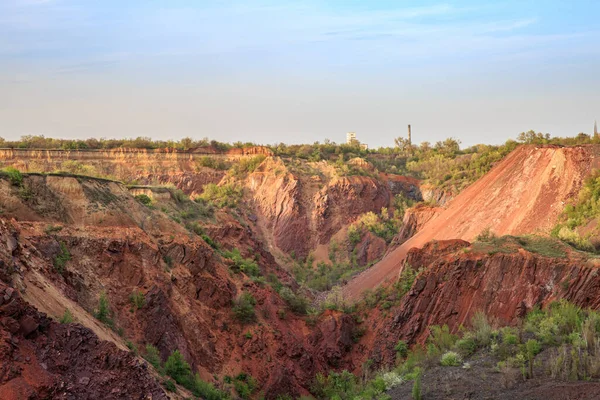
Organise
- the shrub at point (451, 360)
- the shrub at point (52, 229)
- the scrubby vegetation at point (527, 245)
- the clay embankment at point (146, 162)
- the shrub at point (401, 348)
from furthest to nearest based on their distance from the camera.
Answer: the clay embankment at point (146, 162), the shrub at point (401, 348), the scrubby vegetation at point (527, 245), the shrub at point (52, 229), the shrub at point (451, 360)

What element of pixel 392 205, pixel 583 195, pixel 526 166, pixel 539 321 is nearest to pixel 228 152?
pixel 392 205

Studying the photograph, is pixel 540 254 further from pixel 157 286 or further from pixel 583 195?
pixel 157 286

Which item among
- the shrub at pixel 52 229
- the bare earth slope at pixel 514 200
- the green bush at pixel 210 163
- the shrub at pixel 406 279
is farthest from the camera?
the green bush at pixel 210 163

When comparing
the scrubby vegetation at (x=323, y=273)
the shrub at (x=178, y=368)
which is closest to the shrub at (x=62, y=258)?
the shrub at (x=178, y=368)

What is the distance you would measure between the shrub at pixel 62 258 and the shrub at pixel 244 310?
7944 mm

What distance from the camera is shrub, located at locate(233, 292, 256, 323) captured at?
3406cm

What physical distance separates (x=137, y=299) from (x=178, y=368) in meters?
3.24

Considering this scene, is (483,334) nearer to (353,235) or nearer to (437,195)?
(437,195)

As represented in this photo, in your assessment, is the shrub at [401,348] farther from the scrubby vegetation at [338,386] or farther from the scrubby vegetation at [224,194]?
the scrubby vegetation at [224,194]

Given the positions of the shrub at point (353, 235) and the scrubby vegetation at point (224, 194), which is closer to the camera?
the shrub at point (353, 235)

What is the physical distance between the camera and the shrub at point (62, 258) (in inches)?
1068

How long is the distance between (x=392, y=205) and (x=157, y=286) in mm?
45119

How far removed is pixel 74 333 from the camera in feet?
66.2

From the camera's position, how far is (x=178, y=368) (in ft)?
89.9
